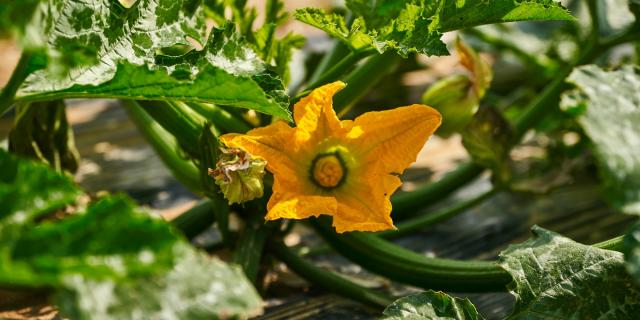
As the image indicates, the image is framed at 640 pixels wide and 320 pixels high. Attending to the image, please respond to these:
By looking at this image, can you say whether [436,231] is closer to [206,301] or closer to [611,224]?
[611,224]

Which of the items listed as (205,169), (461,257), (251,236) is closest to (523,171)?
(461,257)

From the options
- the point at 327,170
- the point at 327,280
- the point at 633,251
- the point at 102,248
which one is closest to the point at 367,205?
the point at 327,170

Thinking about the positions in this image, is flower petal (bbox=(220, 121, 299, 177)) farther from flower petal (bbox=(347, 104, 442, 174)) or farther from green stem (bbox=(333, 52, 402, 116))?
green stem (bbox=(333, 52, 402, 116))

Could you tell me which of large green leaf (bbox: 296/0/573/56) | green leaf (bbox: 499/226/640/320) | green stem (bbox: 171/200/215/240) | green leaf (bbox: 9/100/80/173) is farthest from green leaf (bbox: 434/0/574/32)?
green leaf (bbox: 9/100/80/173)

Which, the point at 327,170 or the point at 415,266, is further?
the point at 415,266

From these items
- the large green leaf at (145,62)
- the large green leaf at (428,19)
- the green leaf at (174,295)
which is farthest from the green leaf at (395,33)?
the green leaf at (174,295)

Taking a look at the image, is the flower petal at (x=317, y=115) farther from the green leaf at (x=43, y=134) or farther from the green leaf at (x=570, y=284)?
the green leaf at (x=43, y=134)

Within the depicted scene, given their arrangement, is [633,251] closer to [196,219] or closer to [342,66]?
[342,66]
